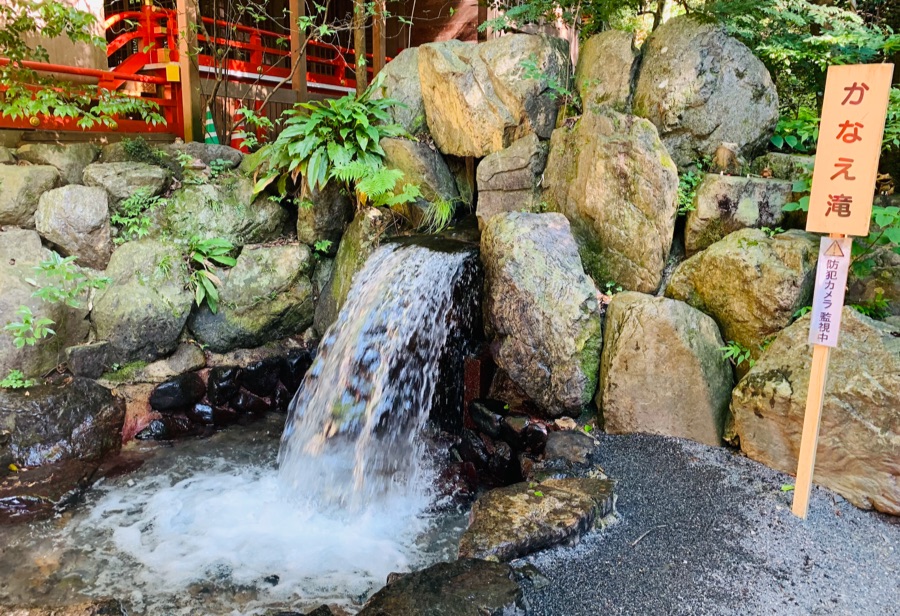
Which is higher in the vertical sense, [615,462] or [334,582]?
[615,462]

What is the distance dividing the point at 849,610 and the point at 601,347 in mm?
2688

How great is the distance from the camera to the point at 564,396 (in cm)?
532

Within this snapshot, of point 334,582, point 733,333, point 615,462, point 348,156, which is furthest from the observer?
point 348,156

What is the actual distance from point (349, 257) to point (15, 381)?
3.58 metres

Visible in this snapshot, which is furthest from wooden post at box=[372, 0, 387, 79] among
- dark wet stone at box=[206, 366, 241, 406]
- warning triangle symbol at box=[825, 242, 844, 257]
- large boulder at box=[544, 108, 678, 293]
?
warning triangle symbol at box=[825, 242, 844, 257]

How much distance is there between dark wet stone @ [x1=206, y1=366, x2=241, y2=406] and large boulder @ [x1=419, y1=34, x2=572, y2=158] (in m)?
3.85

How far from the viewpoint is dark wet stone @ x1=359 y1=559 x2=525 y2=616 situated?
303 cm

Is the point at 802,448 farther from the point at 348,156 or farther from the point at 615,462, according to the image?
the point at 348,156

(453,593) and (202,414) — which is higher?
(453,593)

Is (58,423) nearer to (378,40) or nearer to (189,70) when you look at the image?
(189,70)

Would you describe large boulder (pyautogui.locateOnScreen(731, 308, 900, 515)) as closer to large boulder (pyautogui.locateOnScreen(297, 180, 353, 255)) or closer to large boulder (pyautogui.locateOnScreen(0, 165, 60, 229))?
large boulder (pyautogui.locateOnScreen(297, 180, 353, 255))

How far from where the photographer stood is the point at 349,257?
7176 mm

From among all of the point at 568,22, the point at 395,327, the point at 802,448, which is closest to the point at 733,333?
the point at 802,448

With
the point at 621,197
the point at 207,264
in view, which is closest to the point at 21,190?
the point at 207,264
